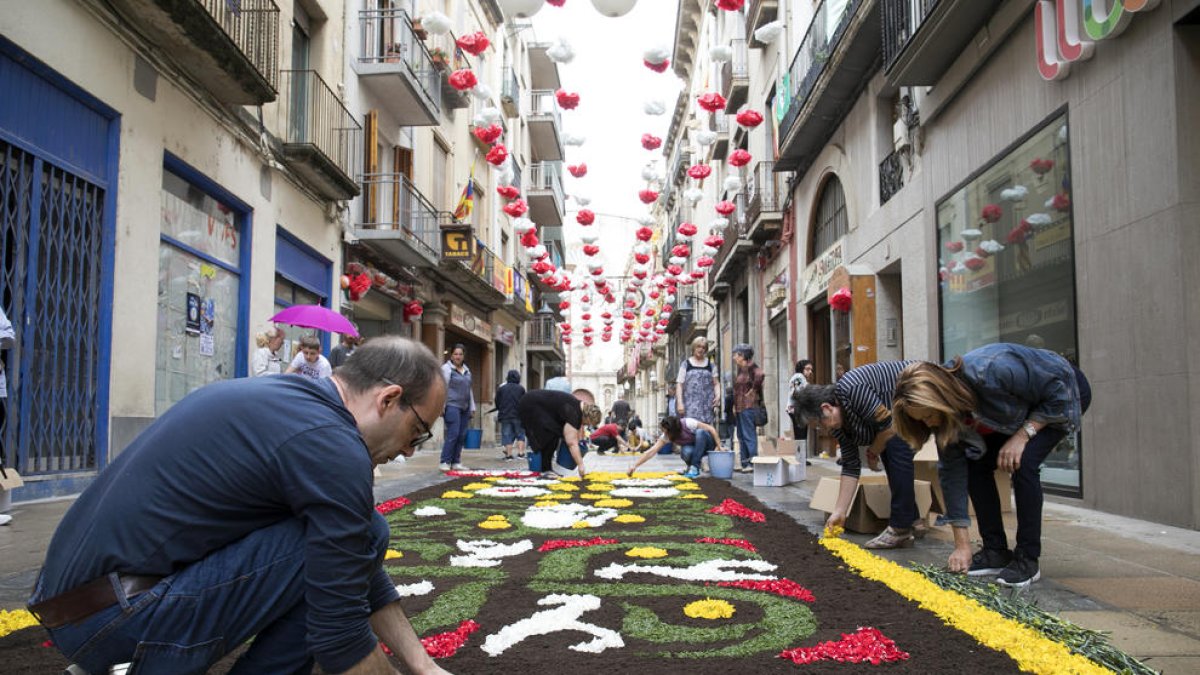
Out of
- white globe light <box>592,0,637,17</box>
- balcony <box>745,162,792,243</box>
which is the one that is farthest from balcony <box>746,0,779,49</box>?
white globe light <box>592,0,637,17</box>

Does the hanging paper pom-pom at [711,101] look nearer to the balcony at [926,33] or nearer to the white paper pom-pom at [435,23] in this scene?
the balcony at [926,33]

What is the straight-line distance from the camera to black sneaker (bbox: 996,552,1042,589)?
3.54 m

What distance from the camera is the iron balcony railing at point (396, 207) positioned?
15.2 m

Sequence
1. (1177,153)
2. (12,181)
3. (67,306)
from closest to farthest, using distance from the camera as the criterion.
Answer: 1. (1177,153)
2. (12,181)
3. (67,306)

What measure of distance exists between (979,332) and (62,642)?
8.41m

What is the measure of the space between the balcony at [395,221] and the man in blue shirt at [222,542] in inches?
524

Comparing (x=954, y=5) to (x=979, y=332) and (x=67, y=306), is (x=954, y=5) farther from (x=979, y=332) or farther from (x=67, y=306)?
(x=67, y=306)

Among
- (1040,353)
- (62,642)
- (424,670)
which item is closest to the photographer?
(62,642)

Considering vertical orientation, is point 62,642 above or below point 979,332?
below

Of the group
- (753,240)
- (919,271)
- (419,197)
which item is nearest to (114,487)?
(919,271)

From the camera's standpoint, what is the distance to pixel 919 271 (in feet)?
34.0

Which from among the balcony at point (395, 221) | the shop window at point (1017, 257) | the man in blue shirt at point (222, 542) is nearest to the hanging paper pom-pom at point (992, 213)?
the shop window at point (1017, 257)

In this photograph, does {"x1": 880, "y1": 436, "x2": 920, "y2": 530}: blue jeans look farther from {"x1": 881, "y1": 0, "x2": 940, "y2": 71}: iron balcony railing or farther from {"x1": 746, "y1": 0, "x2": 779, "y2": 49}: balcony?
{"x1": 746, "y1": 0, "x2": 779, "y2": 49}: balcony

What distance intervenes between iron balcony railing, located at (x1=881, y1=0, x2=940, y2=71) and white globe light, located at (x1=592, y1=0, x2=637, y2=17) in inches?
114
